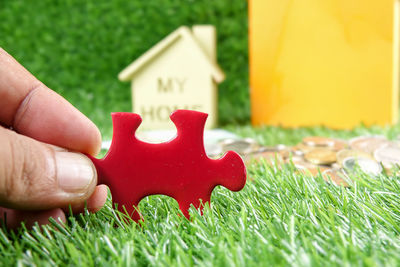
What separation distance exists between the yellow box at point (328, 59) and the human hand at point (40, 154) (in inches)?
39.0

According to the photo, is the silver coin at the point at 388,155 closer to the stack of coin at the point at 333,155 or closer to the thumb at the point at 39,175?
the stack of coin at the point at 333,155

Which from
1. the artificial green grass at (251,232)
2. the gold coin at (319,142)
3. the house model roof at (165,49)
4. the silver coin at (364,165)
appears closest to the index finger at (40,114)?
the artificial green grass at (251,232)

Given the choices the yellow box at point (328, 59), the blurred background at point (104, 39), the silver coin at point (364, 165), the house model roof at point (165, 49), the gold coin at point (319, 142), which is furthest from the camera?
the blurred background at point (104, 39)

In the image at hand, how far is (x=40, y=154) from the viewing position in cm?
47

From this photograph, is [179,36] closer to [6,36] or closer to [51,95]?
[6,36]

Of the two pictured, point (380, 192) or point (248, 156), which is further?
point (248, 156)

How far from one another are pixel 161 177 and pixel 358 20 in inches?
42.7

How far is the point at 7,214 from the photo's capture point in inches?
20.8

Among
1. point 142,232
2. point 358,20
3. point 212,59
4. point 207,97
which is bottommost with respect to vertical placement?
point 142,232

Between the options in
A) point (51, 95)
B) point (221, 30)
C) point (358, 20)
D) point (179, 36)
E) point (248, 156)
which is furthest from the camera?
point (221, 30)

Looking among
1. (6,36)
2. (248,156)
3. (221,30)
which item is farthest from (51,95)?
(6,36)

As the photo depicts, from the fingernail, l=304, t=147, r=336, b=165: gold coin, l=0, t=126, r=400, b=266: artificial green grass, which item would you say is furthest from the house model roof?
the fingernail

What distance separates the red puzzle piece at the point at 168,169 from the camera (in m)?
0.52

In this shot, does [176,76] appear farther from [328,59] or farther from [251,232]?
[251,232]
